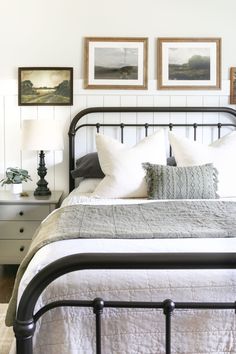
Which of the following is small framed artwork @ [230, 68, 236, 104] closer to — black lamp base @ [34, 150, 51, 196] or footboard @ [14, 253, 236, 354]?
black lamp base @ [34, 150, 51, 196]

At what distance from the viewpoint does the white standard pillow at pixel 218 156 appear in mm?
2576

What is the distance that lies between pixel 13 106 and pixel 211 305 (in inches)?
102

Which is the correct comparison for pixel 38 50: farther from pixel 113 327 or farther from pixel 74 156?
pixel 113 327

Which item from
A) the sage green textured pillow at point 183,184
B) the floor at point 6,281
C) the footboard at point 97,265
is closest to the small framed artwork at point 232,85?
the sage green textured pillow at point 183,184

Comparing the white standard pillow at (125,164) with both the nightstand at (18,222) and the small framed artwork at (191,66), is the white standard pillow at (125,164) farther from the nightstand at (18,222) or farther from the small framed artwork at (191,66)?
the small framed artwork at (191,66)

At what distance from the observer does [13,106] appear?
3.23 meters

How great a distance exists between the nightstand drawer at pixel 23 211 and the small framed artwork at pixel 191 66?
4.49 ft

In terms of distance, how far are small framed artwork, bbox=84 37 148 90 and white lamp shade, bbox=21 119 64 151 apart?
546 mm

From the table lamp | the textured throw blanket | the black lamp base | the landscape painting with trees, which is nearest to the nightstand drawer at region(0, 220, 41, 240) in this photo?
the black lamp base

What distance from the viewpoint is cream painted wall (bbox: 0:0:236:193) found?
3.17 m

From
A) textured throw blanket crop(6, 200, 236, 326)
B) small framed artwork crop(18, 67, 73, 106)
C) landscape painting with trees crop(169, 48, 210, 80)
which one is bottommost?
textured throw blanket crop(6, 200, 236, 326)

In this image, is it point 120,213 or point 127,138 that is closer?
point 120,213

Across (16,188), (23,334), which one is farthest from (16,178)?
(23,334)

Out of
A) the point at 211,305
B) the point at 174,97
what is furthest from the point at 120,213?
the point at 174,97
